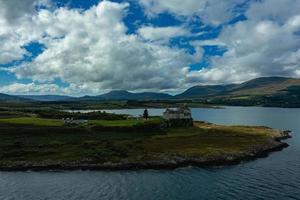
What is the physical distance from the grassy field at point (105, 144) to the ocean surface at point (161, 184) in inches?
382

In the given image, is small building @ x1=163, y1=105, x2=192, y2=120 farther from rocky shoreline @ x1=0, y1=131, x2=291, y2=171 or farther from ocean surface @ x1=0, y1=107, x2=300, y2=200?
ocean surface @ x1=0, y1=107, x2=300, y2=200

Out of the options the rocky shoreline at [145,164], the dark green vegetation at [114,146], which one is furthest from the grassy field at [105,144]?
the rocky shoreline at [145,164]

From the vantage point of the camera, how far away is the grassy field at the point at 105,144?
303ft

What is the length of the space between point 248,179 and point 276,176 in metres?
6.69

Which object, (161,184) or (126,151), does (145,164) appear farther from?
(161,184)

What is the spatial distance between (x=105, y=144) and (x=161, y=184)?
36.7 metres

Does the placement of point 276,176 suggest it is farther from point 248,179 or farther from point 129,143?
point 129,143

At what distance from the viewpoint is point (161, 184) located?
7350 centimetres

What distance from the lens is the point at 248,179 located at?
7606 centimetres

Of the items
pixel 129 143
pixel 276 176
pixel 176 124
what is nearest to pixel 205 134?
pixel 176 124

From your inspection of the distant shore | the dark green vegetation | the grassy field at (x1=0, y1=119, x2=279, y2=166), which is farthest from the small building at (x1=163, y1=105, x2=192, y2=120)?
the distant shore

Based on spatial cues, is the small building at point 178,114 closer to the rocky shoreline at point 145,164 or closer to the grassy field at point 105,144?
the grassy field at point 105,144

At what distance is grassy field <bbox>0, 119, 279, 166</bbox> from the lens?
92.5 meters

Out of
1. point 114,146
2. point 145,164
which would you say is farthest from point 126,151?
point 145,164
